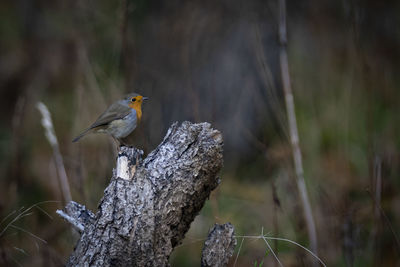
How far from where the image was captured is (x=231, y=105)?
16.9 feet

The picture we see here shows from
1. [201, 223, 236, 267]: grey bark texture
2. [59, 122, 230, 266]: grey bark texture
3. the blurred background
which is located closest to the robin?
the blurred background

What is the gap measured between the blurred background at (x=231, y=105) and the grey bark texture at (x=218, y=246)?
1.14 metres

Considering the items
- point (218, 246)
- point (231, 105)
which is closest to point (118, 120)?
point (218, 246)

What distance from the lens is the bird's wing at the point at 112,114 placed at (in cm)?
329

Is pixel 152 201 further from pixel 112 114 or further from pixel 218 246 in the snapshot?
pixel 112 114

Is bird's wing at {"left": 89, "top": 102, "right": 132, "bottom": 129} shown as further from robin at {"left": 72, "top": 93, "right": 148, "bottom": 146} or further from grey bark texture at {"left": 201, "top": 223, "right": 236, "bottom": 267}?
grey bark texture at {"left": 201, "top": 223, "right": 236, "bottom": 267}

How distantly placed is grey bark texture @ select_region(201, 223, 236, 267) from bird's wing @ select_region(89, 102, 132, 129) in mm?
1773

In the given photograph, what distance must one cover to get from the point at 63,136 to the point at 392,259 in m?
3.87

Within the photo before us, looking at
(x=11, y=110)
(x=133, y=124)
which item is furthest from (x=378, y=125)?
(x=11, y=110)

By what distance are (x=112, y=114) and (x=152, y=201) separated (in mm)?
1744

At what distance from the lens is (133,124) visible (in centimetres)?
342

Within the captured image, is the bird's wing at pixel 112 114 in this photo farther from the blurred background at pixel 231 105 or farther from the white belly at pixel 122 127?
the blurred background at pixel 231 105

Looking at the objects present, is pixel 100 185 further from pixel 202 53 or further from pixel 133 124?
pixel 202 53

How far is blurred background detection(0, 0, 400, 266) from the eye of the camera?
3406 mm
